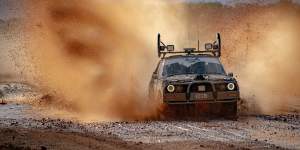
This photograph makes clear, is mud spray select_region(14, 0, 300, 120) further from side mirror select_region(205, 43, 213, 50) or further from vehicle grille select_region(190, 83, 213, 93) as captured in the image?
side mirror select_region(205, 43, 213, 50)

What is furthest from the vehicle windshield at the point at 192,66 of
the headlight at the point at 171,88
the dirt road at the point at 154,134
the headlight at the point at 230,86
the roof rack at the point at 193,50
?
the dirt road at the point at 154,134

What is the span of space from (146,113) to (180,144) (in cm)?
652

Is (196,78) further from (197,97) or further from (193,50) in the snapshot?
(193,50)

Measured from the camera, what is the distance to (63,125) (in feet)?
57.1

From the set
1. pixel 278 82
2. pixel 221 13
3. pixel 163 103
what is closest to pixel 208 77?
pixel 163 103

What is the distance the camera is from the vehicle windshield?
2036cm

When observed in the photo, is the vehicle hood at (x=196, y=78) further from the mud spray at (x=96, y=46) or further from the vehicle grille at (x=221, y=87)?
the mud spray at (x=96, y=46)

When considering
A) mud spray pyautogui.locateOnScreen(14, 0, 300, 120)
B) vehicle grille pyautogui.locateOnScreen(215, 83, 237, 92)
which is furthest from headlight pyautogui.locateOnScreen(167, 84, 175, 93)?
mud spray pyautogui.locateOnScreen(14, 0, 300, 120)

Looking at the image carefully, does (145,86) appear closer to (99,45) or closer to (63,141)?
(99,45)

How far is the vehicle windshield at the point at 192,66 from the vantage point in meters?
20.4

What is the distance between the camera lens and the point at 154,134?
50.0 ft

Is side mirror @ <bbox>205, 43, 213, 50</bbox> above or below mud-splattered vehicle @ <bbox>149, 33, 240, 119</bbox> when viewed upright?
above

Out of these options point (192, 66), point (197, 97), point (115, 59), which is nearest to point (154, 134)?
point (197, 97)

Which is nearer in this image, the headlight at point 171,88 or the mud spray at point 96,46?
the headlight at point 171,88
